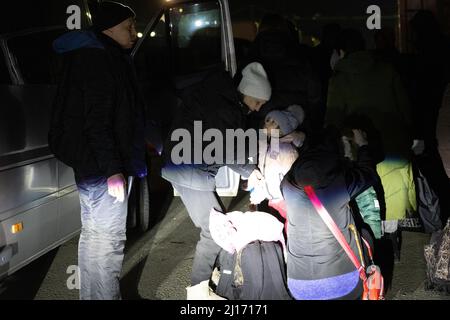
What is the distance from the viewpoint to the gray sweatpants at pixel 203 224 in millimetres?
3244

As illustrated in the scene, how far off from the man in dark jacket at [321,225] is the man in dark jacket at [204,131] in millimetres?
479

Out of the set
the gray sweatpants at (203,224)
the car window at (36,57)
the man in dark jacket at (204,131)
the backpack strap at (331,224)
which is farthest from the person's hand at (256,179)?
the car window at (36,57)

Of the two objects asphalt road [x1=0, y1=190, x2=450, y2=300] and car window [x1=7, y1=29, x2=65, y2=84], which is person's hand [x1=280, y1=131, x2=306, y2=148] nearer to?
asphalt road [x1=0, y1=190, x2=450, y2=300]

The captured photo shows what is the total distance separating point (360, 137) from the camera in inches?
142

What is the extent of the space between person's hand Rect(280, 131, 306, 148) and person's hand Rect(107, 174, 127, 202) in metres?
1.14

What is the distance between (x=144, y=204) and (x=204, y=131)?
80.8 inches

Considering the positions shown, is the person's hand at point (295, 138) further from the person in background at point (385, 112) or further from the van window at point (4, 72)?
the van window at point (4, 72)

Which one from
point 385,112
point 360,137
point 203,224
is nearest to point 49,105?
point 203,224

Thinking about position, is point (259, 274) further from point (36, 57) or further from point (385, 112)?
point (36, 57)

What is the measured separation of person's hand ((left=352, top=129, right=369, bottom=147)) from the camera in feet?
11.8
